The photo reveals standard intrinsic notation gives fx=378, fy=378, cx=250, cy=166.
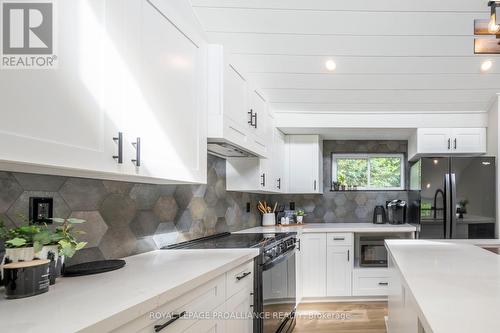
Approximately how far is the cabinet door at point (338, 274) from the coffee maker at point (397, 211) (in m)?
0.86

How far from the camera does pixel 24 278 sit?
3.74 ft

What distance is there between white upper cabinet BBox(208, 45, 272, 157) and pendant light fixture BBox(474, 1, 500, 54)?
1415 millimetres

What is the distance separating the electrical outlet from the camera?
141cm

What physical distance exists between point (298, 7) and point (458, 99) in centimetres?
231

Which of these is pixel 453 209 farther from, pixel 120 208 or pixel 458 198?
pixel 120 208

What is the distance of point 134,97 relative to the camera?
5.02 feet

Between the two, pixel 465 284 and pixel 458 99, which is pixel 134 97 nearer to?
pixel 465 284

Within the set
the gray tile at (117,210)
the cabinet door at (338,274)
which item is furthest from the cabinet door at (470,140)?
the gray tile at (117,210)

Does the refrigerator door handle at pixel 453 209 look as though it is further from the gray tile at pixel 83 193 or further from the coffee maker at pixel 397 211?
the gray tile at pixel 83 193

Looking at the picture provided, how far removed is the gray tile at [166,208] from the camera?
7.75ft

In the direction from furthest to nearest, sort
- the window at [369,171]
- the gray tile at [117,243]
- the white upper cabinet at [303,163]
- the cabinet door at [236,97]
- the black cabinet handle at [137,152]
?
the window at [369,171], the white upper cabinet at [303,163], the cabinet door at [236,97], the gray tile at [117,243], the black cabinet handle at [137,152]

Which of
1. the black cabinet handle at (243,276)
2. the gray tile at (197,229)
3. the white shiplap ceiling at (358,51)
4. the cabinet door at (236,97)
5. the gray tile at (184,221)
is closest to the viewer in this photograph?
the black cabinet handle at (243,276)

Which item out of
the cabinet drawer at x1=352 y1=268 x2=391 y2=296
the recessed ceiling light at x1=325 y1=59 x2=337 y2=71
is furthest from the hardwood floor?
the recessed ceiling light at x1=325 y1=59 x2=337 y2=71

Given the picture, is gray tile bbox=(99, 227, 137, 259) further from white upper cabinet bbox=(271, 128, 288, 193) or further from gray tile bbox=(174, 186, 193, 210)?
white upper cabinet bbox=(271, 128, 288, 193)
